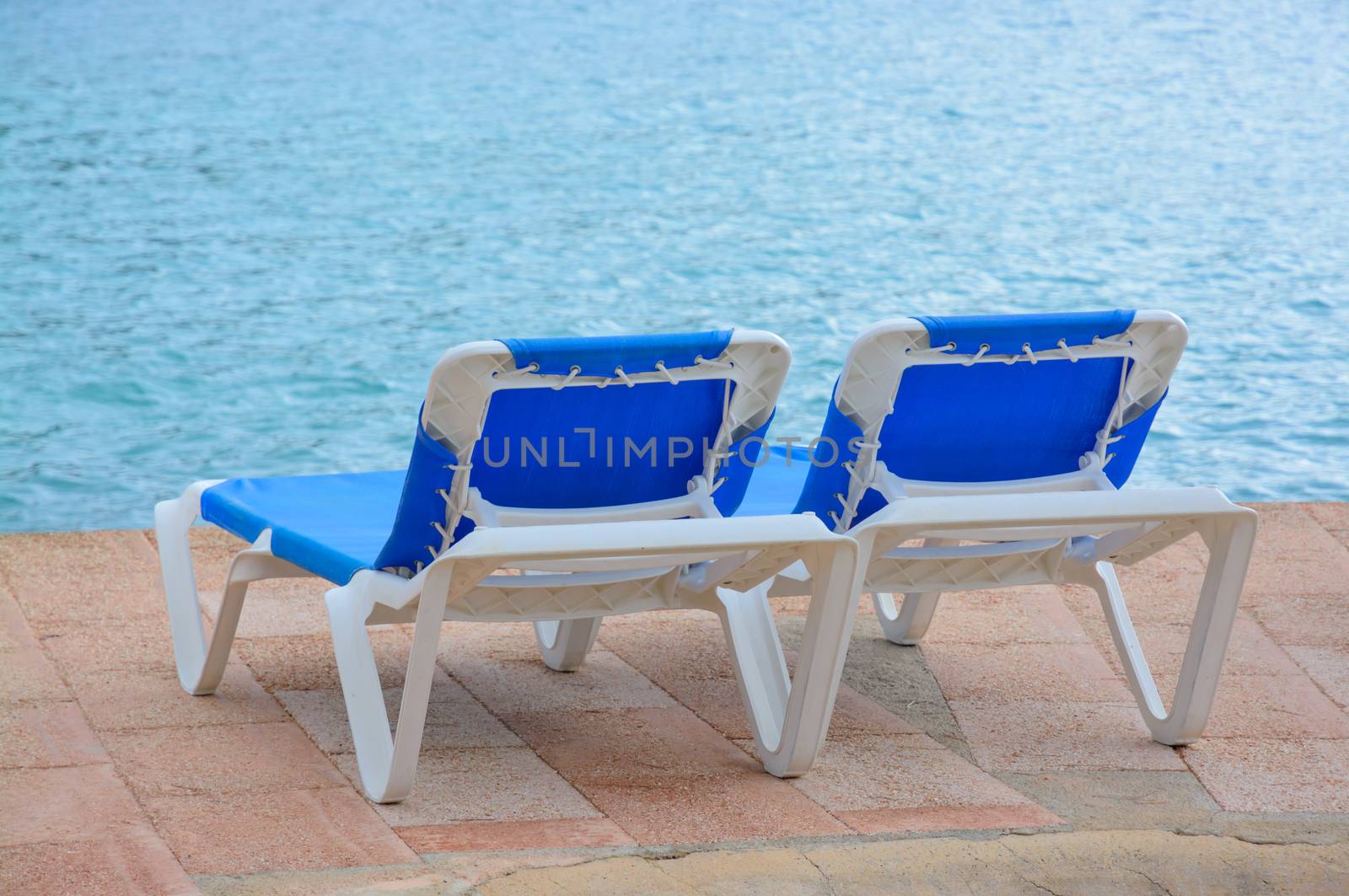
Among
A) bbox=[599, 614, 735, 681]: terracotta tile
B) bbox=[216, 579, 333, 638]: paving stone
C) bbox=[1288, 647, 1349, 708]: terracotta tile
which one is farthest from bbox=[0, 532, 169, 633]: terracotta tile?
bbox=[1288, 647, 1349, 708]: terracotta tile

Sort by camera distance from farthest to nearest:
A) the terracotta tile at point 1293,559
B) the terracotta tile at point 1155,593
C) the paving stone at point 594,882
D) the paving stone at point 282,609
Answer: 1. the terracotta tile at point 1293,559
2. the terracotta tile at point 1155,593
3. the paving stone at point 282,609
4. the paving stone at point 594,882

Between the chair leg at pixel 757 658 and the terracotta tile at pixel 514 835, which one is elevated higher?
the chair leg at pixel 757 658

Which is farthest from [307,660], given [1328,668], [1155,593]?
[1328,668]

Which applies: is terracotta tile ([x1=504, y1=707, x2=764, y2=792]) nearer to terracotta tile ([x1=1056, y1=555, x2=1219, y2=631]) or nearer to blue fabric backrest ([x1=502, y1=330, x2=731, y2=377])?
blue fabric backrest ([x1=502, y1=330, x2=731, y2=377])

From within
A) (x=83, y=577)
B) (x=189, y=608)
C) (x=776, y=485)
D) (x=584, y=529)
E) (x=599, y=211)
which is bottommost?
(x=599, y=211)

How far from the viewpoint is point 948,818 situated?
3107 mm

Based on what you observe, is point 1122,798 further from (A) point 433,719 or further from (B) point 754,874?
(A) point 433,719

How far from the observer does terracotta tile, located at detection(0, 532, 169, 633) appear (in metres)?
4.42

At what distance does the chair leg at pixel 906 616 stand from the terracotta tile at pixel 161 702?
161cm

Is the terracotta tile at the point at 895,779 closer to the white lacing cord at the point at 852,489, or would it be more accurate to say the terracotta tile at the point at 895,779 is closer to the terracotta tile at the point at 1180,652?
the white lacing cord at the point at 852,489

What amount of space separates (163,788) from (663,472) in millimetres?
1154

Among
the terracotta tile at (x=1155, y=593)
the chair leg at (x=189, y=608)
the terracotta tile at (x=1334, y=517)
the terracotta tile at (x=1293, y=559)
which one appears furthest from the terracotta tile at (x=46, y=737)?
the terracotta tile at (x=1334, y=517)

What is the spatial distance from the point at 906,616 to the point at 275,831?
1.94 meters

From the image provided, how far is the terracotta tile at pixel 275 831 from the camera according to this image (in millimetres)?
2811
